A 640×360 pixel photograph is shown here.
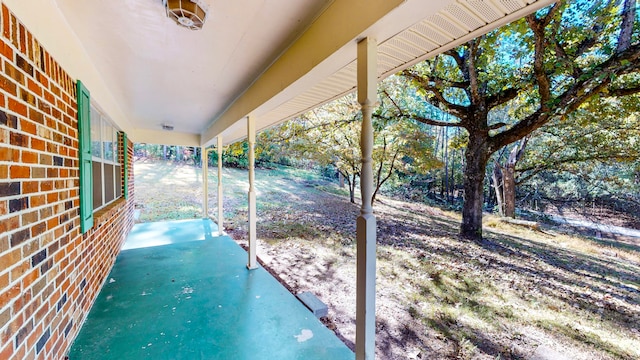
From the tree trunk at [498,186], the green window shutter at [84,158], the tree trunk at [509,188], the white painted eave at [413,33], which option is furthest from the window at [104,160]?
the tree trunk at [498,186]

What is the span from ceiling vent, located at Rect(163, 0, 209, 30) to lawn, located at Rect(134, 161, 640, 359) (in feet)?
9.85

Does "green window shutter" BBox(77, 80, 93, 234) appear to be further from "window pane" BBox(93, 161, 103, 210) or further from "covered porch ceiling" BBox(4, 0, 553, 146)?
"window pane" BBox(93, 161, 103, 210)

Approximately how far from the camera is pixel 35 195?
1.39m

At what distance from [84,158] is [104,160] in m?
1.39

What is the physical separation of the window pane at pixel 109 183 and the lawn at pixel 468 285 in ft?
8.85

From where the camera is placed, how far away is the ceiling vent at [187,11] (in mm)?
1540

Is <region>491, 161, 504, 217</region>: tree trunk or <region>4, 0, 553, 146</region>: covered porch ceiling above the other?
<region>4, 0, 553, 146</region>: covered porch ceiling

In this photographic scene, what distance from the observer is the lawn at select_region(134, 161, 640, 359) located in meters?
2.81

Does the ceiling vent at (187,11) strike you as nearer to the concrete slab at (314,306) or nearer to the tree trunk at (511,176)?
the concrete slab at (314,306)

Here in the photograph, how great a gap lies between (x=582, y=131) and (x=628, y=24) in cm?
572

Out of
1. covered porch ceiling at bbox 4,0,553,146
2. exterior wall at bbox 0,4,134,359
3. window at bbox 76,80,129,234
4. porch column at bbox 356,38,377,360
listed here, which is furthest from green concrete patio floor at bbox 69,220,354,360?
covered porch ceiling at bbox 4,0,553,146

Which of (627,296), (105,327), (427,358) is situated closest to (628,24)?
(627,296)

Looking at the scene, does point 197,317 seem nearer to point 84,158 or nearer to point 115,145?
point 84,158

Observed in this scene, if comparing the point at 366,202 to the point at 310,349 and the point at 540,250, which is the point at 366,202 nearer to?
the point at 310,349
